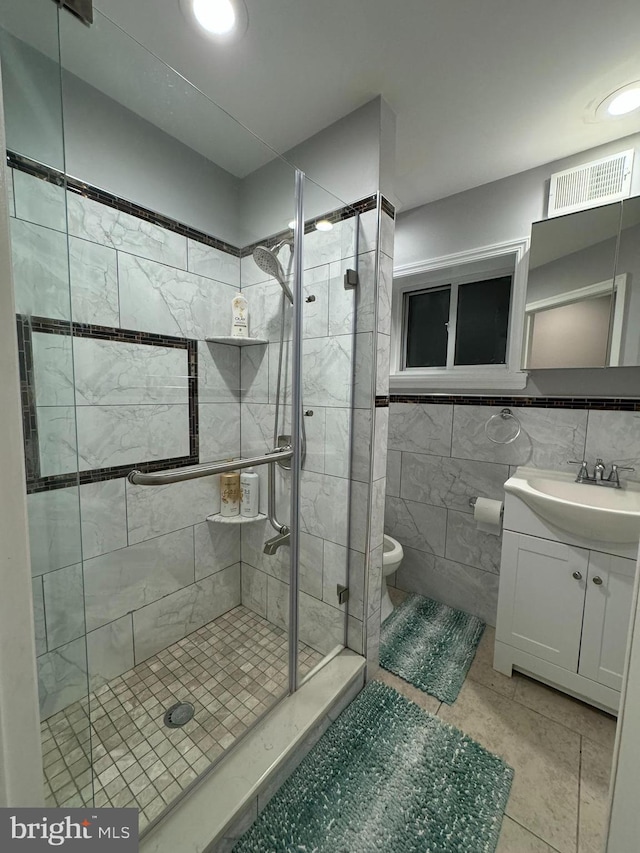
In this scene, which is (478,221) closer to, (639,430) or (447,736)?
(639,430)

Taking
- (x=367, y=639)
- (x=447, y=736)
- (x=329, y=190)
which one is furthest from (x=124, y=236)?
(x=447, y=736)

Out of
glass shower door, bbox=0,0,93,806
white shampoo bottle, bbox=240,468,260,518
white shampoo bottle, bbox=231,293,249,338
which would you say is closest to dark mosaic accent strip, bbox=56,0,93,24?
glass shower door, bbox=0,0,93,806

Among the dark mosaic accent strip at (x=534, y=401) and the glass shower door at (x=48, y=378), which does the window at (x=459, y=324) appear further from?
the glass shower door at (x=48, y=378)

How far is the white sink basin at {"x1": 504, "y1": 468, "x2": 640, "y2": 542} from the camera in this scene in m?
1.25

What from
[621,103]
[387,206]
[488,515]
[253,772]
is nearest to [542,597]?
[488,515]

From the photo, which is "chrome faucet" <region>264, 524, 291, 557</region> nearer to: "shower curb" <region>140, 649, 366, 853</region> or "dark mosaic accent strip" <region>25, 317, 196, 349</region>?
"shower curb" <region>140, 649, 366, 853</region>

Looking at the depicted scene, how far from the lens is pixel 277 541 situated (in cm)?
152

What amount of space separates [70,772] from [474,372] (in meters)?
2.25

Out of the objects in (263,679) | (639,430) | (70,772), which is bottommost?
(263,679)

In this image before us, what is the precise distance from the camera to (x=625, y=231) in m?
1.49

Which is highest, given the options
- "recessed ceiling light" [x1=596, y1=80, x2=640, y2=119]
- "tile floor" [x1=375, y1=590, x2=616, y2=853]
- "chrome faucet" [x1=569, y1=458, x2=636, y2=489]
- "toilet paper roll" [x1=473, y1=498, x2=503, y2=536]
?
"recessed ceiling light" [x1=596, y1=80, x2=640, y2=119]

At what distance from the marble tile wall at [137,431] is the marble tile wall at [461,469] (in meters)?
1.15

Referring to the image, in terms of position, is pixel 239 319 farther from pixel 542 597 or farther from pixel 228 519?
pixel 542 597

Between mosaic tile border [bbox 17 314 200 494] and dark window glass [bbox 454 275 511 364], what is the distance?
64.4 inches
